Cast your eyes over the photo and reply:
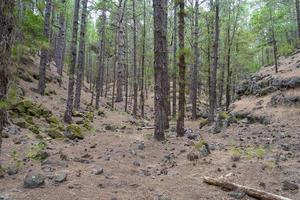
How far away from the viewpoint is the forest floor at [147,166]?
5832 mm

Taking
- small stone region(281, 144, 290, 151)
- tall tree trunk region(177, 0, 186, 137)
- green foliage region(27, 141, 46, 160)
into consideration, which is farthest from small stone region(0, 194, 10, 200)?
tall tree trunk region(177, 0, 186, 137)

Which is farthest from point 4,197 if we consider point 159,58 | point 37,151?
point 159,58

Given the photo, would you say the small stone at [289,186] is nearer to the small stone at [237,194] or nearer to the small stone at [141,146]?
the small stone at [237,194]

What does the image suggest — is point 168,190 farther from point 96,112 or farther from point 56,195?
point 96,112

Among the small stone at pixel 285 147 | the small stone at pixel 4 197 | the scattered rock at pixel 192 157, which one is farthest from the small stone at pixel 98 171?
the small stone at pixel 285 147

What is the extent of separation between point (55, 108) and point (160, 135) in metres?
6.80

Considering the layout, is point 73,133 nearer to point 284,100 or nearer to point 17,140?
point 17,140

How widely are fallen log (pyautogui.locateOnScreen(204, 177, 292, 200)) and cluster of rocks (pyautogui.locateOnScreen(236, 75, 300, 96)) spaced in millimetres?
13018

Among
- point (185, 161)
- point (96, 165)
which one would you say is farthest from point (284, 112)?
point (96, 165)

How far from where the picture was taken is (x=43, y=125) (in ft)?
38.6

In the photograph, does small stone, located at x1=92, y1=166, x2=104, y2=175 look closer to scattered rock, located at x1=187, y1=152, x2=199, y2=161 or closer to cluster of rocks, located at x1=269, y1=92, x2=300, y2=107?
scattered rock, located at x1=187, y1=152, x2=199, y2=161

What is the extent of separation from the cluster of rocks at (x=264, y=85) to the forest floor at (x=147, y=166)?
19.2ft

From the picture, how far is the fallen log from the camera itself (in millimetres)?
5555

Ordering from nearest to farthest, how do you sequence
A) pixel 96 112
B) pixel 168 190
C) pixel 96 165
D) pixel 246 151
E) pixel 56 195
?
pixel 56 195 < pixel 168 190 < pixel 96 165 < pixel 246 151 < pixel 96 112
